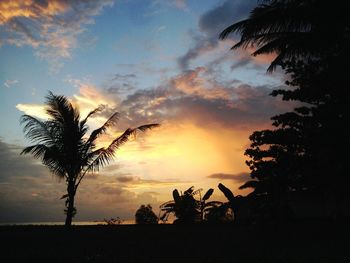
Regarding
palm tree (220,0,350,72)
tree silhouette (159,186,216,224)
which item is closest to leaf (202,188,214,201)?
tree silhouette (159,186,216,224)

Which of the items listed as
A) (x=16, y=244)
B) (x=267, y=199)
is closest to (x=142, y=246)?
(x=16, y=244)

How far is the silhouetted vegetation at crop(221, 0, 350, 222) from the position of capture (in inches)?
393

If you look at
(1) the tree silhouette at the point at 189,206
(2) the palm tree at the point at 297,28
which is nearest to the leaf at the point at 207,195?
(1) the tree silhouette at the point at 189,206

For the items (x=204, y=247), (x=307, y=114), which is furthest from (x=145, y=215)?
(x=204, y=247)

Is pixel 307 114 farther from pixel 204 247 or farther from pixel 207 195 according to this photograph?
pixel 207 195

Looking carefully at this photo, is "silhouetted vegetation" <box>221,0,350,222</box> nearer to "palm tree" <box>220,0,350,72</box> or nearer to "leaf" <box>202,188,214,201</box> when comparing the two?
"palm tree" <box>220,0,350,72</box>

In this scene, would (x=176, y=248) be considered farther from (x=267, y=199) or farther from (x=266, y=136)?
(x=266, y=136)

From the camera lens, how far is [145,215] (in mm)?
22062

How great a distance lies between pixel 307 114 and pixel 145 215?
13.2 meters

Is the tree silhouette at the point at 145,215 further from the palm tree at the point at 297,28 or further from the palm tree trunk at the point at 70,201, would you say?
the palm tree at the point at 297,28

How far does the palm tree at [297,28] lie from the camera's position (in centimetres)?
1087

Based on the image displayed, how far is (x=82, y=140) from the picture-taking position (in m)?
15.6

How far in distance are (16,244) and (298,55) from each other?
10.2 metres

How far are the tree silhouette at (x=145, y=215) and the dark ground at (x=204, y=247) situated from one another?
12252 mm
